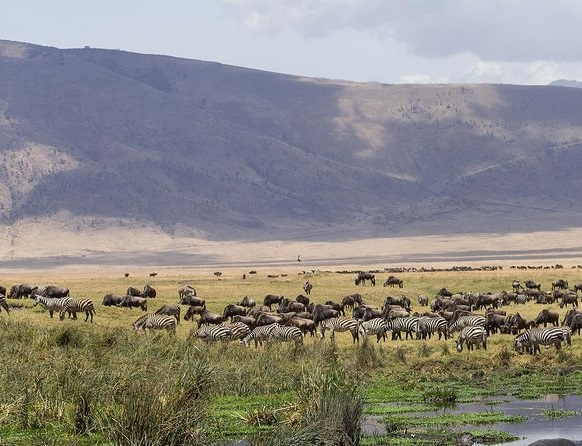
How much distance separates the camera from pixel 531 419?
79.4 feet

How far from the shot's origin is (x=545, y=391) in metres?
28.6

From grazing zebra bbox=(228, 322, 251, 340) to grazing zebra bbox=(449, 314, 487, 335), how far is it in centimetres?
851

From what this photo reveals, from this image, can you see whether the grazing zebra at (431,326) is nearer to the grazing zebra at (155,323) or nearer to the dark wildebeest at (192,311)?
the grazing zebra at (155,323)

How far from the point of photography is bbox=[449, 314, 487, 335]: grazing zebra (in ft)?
144

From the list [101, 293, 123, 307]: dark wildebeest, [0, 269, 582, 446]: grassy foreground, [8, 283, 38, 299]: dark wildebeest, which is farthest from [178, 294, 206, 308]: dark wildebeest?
[0, 269, 582, 446]: grassy foreground

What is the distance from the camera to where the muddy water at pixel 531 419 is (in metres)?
22.3

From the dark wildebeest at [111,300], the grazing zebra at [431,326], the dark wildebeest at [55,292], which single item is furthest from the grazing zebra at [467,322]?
the dark wildebeest at [55,292]

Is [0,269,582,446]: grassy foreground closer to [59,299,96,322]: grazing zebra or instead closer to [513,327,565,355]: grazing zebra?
[513,327,565,355]: grazing zebra

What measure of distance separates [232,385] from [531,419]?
7.11 meters

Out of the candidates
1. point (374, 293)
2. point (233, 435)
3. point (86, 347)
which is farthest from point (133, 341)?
point (374, 293)

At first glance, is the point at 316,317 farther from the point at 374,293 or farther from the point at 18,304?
the point at 374,293

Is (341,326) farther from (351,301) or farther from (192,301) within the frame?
(351,301)

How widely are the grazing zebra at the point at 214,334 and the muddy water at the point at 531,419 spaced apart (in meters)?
12.7

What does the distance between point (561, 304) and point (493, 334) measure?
A: 1564cm
